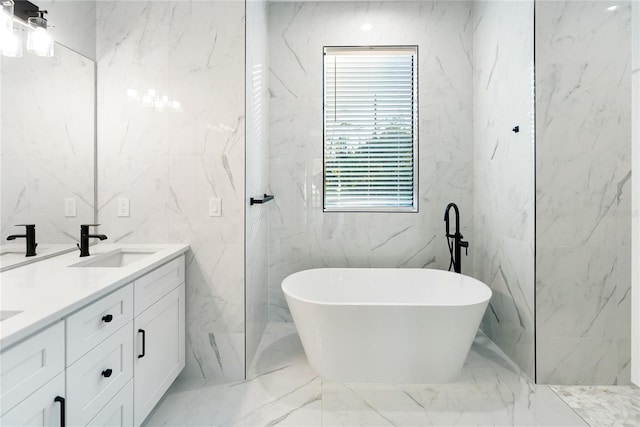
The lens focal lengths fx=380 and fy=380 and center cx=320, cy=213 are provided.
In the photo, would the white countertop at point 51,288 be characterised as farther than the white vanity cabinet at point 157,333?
No

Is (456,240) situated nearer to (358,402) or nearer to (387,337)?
(387,337)

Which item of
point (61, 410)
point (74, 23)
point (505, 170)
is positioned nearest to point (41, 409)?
point (61, 410)

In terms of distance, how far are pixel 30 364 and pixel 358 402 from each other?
159cm

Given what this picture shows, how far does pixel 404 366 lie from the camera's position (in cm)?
221

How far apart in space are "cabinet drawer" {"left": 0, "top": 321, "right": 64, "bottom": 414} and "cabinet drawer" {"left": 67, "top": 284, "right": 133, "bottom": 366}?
0.05 meters

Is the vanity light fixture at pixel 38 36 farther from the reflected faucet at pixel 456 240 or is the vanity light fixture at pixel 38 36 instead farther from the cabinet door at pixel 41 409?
the reflected faucet at pixel 456 240

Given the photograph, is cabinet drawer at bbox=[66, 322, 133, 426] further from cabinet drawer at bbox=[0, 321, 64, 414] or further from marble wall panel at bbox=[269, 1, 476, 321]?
marble wall panel at bbox=[269, 1, 476, 321]

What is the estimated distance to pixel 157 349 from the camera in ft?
6.25

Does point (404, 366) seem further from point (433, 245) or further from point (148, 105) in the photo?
point (148, 105)

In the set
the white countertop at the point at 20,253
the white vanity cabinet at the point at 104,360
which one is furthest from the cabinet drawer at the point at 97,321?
the white countertop at the point at 20,253

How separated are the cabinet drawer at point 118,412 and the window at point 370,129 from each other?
81.2 inches

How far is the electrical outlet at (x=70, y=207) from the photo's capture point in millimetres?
2107

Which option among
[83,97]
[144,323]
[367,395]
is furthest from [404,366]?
[83,97]

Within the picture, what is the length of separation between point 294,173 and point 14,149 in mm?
1926
